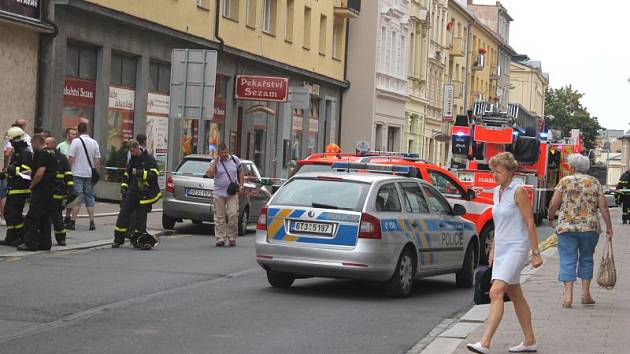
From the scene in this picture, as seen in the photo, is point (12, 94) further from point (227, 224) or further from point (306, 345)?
point (306, 345)

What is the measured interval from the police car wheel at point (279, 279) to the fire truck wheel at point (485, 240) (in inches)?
219

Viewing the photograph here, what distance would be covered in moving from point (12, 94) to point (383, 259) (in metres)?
13.9

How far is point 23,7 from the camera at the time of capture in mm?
24719

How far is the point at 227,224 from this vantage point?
20469 mm

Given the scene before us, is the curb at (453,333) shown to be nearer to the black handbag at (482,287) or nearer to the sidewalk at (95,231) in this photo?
the black handbag at (482,287)

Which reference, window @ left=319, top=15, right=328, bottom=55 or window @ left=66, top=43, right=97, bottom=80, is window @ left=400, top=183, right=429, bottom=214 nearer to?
window @ left=66, top=43, right=97, bottom=80

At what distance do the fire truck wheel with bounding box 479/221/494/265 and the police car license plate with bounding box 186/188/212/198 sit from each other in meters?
5.72

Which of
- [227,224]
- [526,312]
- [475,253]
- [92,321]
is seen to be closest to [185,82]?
[227,224]

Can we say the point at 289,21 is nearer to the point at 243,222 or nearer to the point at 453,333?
the point at 243,222

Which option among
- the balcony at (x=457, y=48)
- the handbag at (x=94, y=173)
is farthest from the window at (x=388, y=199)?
the balcony at (x=457, y=48)

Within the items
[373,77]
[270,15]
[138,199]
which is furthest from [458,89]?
[138,199]

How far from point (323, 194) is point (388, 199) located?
781mm

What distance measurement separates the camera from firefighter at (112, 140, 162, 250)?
18750 mm

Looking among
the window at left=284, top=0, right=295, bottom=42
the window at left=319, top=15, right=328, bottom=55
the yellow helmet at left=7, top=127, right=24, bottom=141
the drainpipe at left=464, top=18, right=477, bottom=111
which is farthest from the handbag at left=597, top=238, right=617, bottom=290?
the drainpipe at left=464, top=18, right=477, bottom=111
